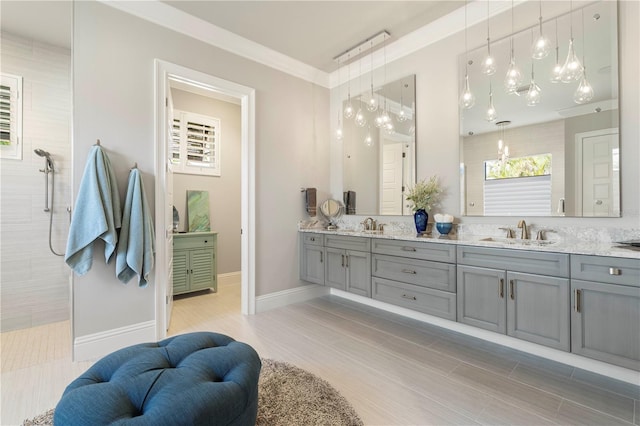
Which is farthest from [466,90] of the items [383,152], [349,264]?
[349,264]

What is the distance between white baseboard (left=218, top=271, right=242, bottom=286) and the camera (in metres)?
4.65

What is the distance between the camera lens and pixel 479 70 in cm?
271

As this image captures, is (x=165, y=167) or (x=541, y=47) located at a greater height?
(x=541, y=47)

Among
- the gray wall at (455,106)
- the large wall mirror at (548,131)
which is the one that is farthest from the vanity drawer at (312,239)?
the large wall mirror at (548,131)

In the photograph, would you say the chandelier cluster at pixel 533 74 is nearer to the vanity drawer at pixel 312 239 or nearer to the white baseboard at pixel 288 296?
the vanity drawer at pixel 312 239

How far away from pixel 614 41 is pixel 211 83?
344cm

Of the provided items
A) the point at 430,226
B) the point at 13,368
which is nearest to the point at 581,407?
the point at 430,226

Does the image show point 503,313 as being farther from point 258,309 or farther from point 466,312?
point 258,309

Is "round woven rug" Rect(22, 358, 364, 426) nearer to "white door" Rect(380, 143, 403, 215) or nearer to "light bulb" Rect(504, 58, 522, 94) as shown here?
"white door" Rect(380, 143, 403, 215)

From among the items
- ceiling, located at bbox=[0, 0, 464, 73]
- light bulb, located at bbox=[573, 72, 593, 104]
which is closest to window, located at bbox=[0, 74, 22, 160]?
ceiling, located at bbox=[0, 0, 464, 73]

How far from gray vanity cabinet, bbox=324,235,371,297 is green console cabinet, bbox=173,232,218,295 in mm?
1804

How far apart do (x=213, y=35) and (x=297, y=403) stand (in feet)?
11.3

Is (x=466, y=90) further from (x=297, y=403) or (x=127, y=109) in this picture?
(x=127, y=109)

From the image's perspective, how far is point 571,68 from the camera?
2.06 meters
